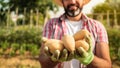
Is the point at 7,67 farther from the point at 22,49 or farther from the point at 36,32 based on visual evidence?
the point at 36,32

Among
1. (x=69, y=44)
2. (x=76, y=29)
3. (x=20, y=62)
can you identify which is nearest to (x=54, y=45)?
(x=69, y=44)

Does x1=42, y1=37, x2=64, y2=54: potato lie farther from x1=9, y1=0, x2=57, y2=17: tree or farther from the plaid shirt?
x1=9, y1=0, x2=57, y2=17: tree

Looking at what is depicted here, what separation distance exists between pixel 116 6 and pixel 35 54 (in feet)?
78.3

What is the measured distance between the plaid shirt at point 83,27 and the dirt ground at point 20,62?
537 centimetres

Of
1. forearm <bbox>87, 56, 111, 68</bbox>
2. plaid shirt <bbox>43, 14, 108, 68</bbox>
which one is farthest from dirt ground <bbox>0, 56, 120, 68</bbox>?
forearm <bbox>87, 56, 111, 68</bbox>

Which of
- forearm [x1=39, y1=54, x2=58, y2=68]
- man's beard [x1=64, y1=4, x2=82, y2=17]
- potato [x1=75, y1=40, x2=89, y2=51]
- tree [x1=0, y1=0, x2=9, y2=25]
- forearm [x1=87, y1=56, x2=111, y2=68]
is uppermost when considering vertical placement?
man's beard [x1=64, y1=4, x2=82, y2=17]

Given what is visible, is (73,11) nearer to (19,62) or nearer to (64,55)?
(64,55)

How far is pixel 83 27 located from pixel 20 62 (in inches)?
250

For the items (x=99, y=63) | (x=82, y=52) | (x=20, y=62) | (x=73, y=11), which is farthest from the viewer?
(x=20, y=62)

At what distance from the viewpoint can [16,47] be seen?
9742 mm

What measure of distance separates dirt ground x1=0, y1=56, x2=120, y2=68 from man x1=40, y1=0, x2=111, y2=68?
17.7 feet

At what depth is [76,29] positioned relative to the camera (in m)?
1.93

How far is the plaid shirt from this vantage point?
1.92 meters

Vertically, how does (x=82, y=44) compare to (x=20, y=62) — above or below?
above
